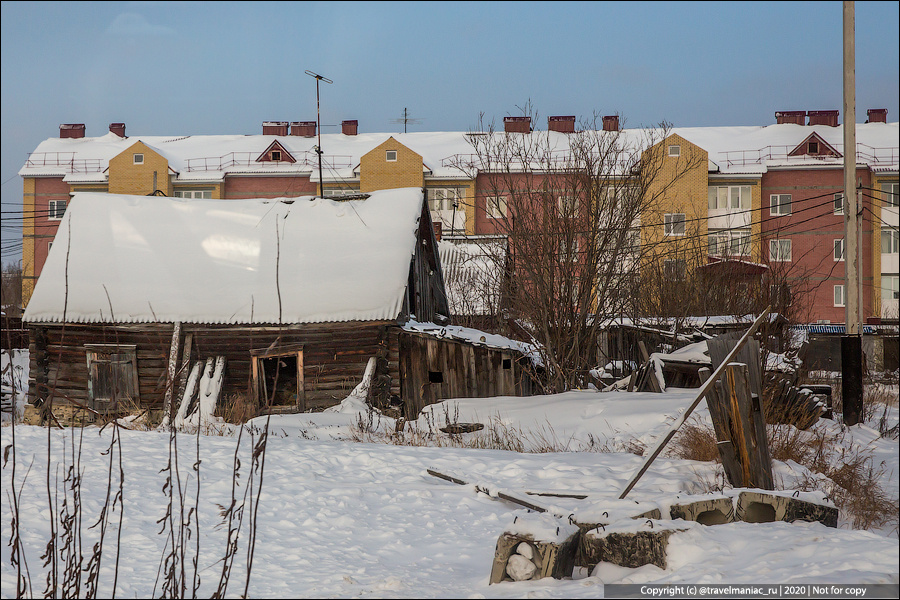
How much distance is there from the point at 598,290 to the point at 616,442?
5.21m

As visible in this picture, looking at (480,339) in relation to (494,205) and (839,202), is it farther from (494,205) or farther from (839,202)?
(839,202)

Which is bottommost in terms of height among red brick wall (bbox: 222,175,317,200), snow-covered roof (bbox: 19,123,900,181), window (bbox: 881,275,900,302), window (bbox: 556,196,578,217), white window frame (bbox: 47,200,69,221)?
window (bbox: 881,275,900,302)

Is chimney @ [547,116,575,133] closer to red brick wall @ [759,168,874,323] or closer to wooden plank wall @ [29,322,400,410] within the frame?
red brick wall @ [759,168,874,323]

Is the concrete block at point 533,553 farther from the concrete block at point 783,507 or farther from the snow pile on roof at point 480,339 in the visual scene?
the snow pile on roof at point 480,339

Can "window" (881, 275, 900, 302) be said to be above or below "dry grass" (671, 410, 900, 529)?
above

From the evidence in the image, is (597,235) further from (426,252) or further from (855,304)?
(426,252)

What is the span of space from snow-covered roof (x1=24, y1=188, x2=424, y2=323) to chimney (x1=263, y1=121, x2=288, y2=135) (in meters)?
30.2

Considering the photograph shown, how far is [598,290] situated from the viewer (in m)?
14.8

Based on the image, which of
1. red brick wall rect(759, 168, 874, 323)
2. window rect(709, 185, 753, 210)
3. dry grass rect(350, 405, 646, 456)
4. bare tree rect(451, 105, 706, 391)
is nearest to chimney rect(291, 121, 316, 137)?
window rect(709, 185, 753, 210)

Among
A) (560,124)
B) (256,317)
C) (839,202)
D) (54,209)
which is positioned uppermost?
(560,124)

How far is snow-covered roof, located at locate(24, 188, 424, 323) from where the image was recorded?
1642 centimetres

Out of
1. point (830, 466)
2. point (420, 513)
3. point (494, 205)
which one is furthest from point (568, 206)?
point (420, 513)

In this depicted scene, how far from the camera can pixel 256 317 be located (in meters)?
16.4

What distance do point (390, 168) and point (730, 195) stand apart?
19.9m
